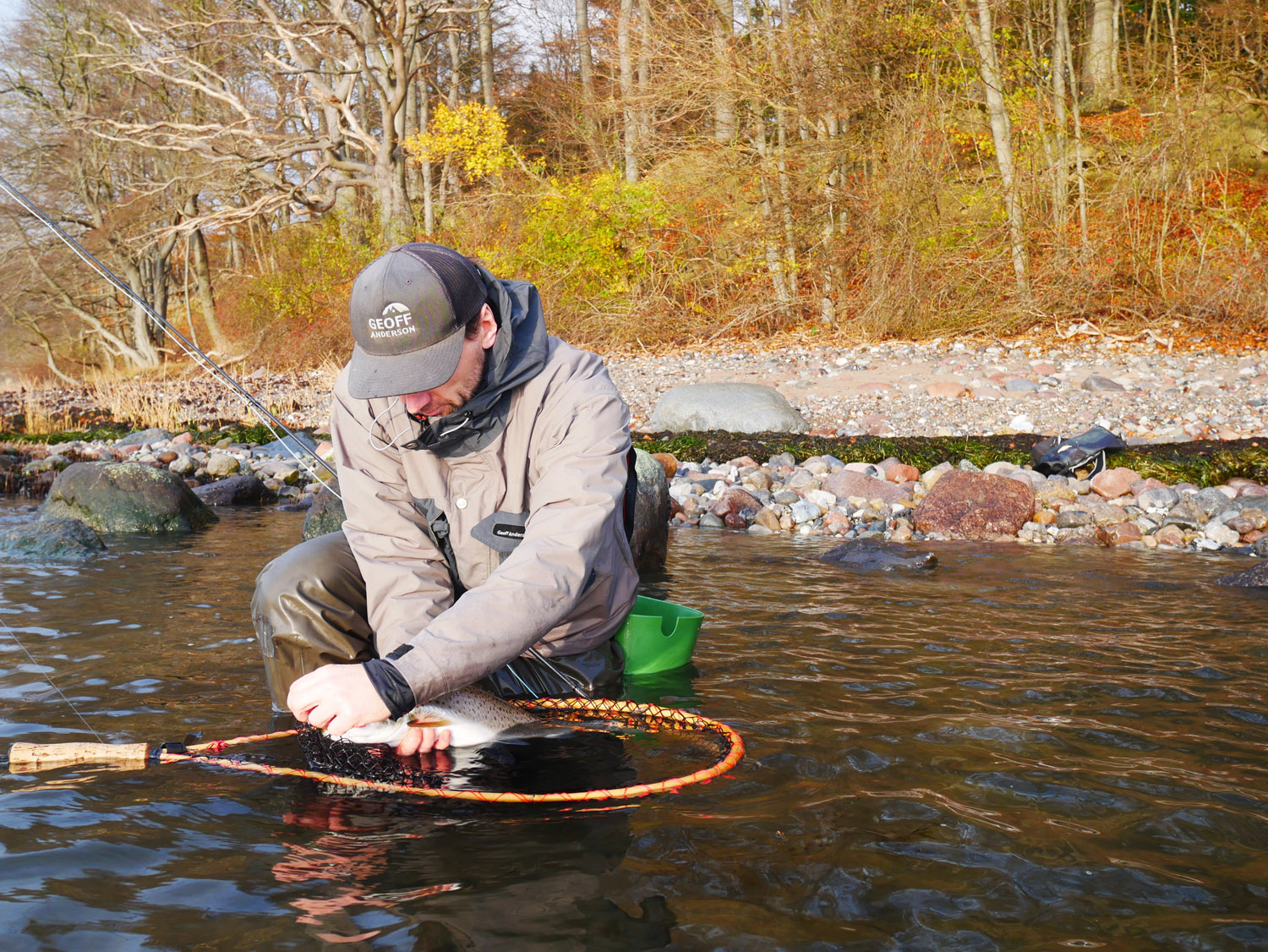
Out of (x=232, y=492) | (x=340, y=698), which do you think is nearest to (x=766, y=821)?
(x=340, y=698)

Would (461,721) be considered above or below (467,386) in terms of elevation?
below

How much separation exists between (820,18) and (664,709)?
14868 millimetres

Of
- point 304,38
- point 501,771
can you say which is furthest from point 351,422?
point 304,38

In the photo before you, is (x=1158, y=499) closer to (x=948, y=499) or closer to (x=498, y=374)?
(x=948, y=499)

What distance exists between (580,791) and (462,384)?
1247mm

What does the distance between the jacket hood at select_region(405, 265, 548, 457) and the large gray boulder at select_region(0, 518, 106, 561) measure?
205 inches

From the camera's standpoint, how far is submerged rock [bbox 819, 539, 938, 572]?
6.68m

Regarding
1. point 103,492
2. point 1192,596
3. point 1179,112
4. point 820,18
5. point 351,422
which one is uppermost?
point 820,18

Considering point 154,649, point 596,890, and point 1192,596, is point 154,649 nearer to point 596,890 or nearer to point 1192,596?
point 596,890

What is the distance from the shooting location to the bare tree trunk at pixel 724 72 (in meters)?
16.8

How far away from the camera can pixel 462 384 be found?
3033 millimetres

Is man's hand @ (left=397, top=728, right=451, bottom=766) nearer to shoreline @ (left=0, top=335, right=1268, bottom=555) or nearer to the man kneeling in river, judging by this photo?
the man kneeling in river

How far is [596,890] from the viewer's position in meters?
2.57

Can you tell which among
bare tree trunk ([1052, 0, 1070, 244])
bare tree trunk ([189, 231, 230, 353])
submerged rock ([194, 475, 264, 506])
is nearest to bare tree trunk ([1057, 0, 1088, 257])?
bare tree trunk ([1052, 0, 1070, 244])
